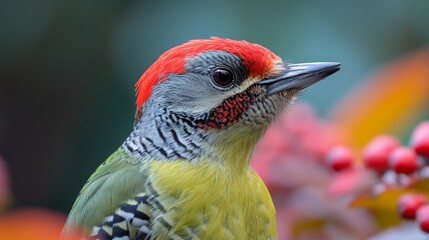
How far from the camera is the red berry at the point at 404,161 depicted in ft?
8.14

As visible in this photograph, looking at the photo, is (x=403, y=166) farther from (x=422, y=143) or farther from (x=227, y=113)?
(x=227, y=113)

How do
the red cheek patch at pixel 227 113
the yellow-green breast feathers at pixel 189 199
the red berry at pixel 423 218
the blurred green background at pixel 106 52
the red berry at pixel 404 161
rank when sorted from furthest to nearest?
1. the blurred green background at pixel 106 52
2. the red cheek patch at pixel 227 113
3. the yellow-green breast feathers at pixel 189 199
4. the red berry at pixel 404 161
5. the red berry at pixel 423 218

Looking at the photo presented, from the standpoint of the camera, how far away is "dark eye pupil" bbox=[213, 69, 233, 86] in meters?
2.78

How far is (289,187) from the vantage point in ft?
9.23

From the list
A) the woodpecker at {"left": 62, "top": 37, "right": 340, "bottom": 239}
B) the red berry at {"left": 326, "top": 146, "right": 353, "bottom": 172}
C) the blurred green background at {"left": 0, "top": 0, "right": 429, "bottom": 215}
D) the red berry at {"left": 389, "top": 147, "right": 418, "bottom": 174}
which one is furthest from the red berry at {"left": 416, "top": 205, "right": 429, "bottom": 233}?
the blurred green background at {"left": 0, "top": 0, "right": 429, "bottom": 215}

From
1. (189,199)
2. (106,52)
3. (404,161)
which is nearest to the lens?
(404,161)

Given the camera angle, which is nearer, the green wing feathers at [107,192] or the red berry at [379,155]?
the red berry at [379,155]

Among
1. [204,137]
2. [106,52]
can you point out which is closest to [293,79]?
[204,137]

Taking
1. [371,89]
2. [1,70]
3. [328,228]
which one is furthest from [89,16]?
[328,228]

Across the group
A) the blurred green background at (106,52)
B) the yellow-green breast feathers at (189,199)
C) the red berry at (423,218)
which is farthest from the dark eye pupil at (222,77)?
the blurred green background at (106,52)

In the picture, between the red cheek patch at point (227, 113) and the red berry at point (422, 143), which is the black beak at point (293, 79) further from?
the red berry at point (422, 143)

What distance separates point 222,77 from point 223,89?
0.04m

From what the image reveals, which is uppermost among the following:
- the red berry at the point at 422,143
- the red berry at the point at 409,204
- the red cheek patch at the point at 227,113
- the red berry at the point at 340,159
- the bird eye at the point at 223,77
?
the bird eye at the point at 223,77

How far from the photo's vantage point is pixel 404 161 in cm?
249
